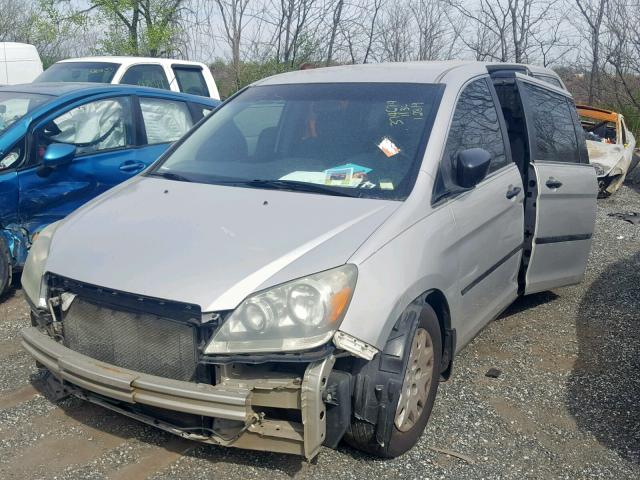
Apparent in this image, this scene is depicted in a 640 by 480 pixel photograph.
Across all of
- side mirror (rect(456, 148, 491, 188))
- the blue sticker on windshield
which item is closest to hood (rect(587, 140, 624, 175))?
side mirror (rect(456, 148, 491, 188))

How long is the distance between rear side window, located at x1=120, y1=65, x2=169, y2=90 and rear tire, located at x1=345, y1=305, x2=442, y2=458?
7594 mm

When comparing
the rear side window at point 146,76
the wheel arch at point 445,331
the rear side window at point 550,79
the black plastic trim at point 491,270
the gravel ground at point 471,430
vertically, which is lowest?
the gravel ground at point 471,430

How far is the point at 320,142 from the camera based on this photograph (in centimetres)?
397

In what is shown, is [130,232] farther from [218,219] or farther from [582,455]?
[582,455]

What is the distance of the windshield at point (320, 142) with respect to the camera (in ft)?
12.0

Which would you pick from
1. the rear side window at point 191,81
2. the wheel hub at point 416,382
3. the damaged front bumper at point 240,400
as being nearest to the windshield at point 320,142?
the wheel hub at point 416,382

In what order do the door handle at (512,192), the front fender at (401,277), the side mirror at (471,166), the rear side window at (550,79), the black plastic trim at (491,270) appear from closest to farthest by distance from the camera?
the front fender at (401,277) < the side mirror at (471,166) < the black plastic trim at (491,270) < the door handle at (512,192) < the rear side window at (550,79)

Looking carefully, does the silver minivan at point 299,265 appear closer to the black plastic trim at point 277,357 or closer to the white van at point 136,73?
the black plastic trim at point 277,357

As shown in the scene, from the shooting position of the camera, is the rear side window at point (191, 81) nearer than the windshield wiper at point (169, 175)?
No

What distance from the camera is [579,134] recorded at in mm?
5680

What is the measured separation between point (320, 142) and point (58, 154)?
2481 millimetres

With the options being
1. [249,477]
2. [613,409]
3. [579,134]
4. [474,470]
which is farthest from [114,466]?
[579,134]

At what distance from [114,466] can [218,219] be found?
1.23 meters

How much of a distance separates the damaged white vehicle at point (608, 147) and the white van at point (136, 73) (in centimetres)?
629
